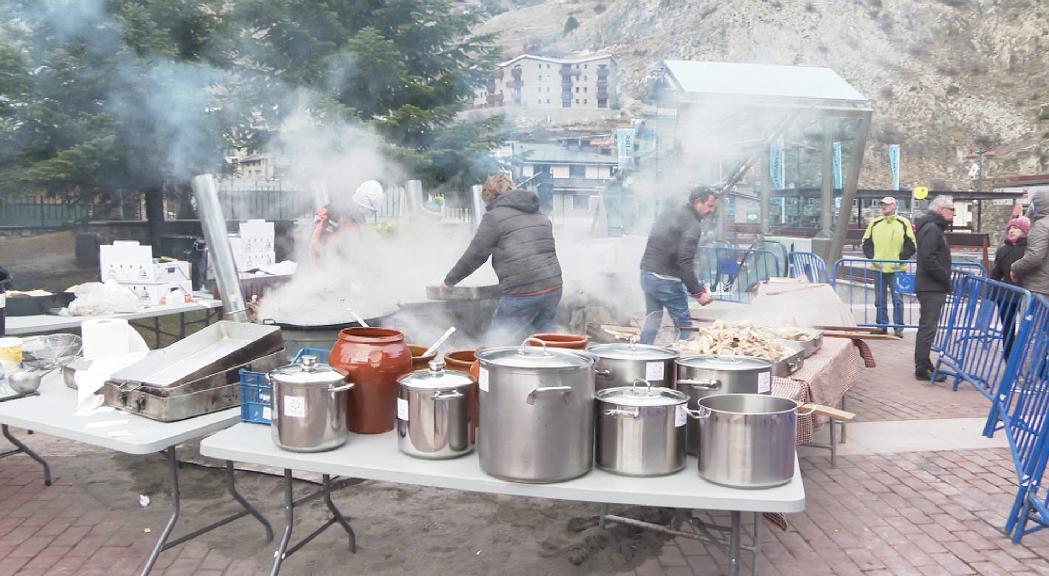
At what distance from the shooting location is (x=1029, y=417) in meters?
4.33

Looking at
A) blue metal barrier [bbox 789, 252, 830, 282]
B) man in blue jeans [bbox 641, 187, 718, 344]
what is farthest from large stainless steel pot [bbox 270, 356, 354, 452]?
blue metal barrier [bbox 789, 252, 830, 282]

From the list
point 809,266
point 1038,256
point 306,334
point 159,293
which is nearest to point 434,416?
point 306,334

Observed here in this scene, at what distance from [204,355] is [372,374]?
111 centimetres

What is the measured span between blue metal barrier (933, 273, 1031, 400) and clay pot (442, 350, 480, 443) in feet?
16.6

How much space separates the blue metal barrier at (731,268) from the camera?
10906mm

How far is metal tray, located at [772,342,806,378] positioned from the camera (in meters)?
3.97

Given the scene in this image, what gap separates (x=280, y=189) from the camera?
14.1m

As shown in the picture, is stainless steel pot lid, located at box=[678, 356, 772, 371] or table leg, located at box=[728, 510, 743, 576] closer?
table leg, located at box=[728, 510, 743, 576]

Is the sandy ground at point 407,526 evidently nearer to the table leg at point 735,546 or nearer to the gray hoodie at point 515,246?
the table leg at point 735,546

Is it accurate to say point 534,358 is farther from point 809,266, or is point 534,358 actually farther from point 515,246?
point 809,266

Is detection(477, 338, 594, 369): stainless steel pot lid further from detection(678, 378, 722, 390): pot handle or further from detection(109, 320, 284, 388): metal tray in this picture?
detection(109, 320, 284, 388): metal tray

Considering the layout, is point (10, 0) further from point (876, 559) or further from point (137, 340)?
point (876, 559)

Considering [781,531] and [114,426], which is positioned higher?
[114,426]

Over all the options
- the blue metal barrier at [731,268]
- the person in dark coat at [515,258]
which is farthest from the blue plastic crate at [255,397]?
the blue metal barrier at [731,268]
